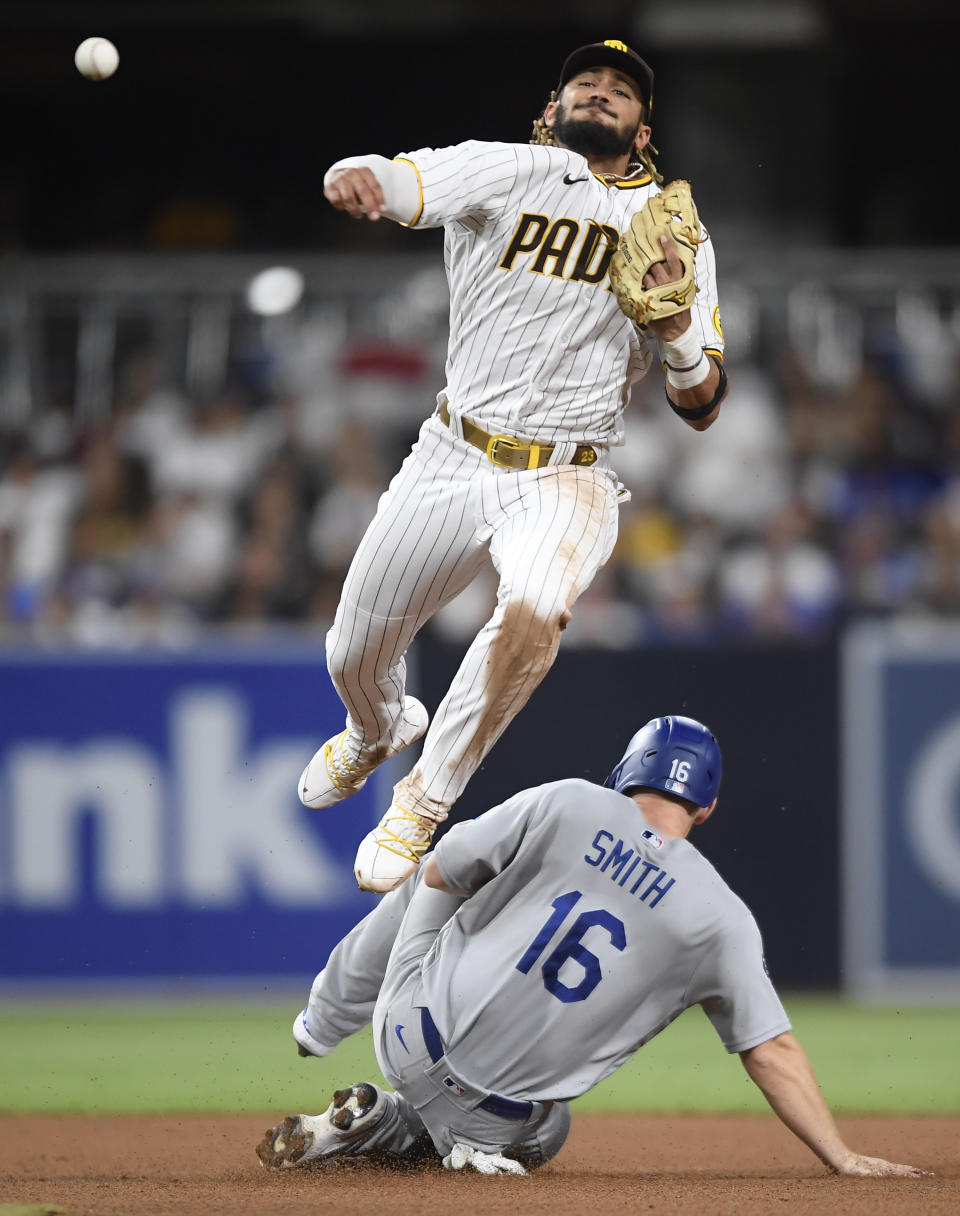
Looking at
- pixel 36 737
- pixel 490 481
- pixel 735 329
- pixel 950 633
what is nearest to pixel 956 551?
pixel 950 633

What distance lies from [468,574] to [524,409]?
1.62 ft

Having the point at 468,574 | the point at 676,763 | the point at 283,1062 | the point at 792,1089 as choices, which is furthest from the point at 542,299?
the point at 283,1062

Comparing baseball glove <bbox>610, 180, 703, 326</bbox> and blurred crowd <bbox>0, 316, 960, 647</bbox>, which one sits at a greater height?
baseball glove <bbox>610, 180, 703, 326</bbox>

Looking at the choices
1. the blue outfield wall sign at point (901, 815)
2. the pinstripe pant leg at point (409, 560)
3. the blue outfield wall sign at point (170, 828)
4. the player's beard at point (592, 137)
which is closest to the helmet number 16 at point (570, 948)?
the pinstripe pant leg at point (409, 560)

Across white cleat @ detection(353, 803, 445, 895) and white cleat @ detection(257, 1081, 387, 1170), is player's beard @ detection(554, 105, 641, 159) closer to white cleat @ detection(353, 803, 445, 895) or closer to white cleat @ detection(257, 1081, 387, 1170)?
white cleat @ detection(353, 803, 445, 895)

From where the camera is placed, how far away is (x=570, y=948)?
177 inches

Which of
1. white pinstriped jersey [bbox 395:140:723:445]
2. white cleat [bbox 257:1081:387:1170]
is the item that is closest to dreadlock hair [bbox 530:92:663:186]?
white pinstriped jersey [bbox 395:140:723:445]

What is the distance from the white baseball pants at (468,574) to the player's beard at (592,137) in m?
0.84

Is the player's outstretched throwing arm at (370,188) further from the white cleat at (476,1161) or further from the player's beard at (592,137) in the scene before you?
the white cleat at (476,1161)

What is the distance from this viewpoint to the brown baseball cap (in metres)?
4.86

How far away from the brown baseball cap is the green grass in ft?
12.4

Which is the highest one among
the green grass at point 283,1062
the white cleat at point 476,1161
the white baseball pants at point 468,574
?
the white baseball pants at point 468,574

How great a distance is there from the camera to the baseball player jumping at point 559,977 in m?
4.47

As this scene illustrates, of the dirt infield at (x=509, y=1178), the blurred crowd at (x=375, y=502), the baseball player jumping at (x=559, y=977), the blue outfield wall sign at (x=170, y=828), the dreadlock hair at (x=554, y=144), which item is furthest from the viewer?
the blurred crowd at (x=375, y=502)
